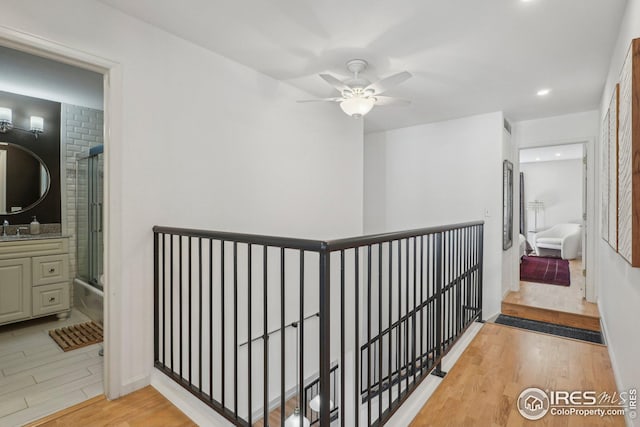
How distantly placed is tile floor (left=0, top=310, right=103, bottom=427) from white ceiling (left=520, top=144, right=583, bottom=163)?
7.46m

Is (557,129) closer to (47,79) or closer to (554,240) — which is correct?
(554,240)

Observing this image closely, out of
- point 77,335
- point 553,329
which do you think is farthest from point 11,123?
point 553,329

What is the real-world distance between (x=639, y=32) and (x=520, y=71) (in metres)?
1.35

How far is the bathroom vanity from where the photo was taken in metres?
2.93

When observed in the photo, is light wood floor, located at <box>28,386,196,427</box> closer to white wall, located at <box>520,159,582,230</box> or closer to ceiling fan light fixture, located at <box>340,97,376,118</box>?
ceiling fan light fixture, located at <box>340,97,376,118</box>

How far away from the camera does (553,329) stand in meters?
3.32

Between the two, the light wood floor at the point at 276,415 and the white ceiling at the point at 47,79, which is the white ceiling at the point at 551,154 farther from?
the white ceiling at the point at 47,79

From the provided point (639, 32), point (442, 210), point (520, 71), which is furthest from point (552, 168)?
point (639, 32)

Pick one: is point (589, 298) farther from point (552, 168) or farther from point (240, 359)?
point (552, 168)

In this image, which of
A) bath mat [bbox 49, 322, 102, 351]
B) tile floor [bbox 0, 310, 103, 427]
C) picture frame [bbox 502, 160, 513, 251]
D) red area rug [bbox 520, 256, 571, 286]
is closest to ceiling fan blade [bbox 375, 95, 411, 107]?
picture frame [bbox 502, 160, 513, 251]

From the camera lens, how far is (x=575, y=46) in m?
2.32

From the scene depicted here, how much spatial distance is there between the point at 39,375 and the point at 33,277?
51.7 inches

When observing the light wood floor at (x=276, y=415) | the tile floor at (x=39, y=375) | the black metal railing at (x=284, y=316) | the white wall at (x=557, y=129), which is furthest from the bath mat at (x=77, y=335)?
the white wall at (x=557, y=129)

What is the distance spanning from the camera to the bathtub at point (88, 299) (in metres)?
3.17
